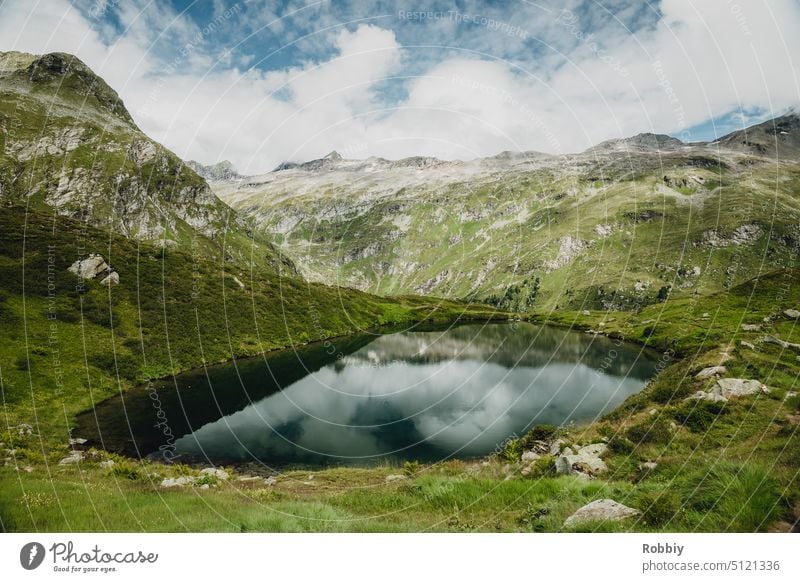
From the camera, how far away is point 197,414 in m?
42.5

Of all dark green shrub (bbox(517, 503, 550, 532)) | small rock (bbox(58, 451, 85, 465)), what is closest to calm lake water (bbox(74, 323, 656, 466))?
small rock (bbox(58, 451, 85, 465))

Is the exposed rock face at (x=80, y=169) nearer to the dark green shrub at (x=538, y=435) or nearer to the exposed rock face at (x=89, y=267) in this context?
the exposed rock face at (x=89, y=267)

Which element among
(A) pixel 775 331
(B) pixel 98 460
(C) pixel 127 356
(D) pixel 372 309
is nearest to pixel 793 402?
(A) pixel 775 331

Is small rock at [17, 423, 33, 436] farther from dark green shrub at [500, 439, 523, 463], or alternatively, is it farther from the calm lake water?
dark green shrub at [500, 439, 523, 463]

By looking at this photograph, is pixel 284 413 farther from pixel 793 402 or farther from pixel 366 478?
pixel 793 402

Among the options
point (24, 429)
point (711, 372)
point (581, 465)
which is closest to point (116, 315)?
point (24, 429)

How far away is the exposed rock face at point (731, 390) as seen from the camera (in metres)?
19.9

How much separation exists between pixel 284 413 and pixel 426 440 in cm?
1693

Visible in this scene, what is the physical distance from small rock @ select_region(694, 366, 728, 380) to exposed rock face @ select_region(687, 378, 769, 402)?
325 centimetres

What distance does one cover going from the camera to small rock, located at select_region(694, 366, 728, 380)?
24734 mm
